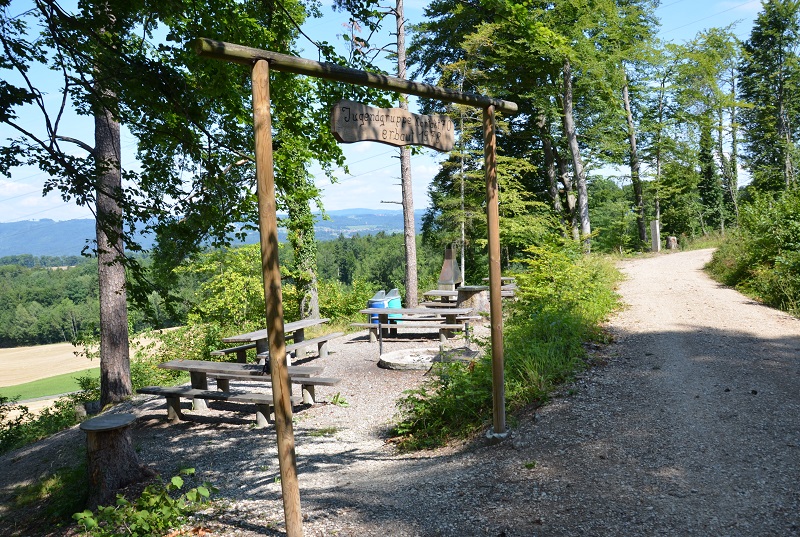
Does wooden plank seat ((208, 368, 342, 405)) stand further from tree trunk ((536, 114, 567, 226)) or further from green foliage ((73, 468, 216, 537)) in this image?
tree trunk ((536, 114, 567, 226))

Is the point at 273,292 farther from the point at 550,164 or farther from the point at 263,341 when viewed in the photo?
the point at 550,164

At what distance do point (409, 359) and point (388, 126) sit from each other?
6717mm

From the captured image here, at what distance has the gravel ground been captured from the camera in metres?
3.37

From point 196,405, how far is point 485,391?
4.88 metres

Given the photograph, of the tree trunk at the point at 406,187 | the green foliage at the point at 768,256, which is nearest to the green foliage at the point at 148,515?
the green foliage at the point at 768,256

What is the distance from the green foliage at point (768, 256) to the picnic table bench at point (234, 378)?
7.71 metres

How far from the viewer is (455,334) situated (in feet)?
39.3

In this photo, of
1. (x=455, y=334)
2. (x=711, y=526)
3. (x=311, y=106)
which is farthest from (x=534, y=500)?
(x=455, y=334)

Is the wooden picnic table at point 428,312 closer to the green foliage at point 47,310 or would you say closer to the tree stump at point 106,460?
the tree stump at point 106,460

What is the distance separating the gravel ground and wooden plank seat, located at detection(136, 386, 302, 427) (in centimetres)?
22

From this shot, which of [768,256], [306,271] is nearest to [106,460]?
A: [768,256]

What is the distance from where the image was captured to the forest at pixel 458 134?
5.90 metres

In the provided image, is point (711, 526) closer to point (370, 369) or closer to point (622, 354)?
point (622, 354)

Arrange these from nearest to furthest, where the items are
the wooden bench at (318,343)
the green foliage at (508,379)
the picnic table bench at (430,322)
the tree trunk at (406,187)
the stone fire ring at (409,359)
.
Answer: the green foliage at (508,379) < the stone fire ring at (409,359) < the wooden bench at (318,343) < the picnic table bench at (430,322) < the tree trunk at (406,187)
